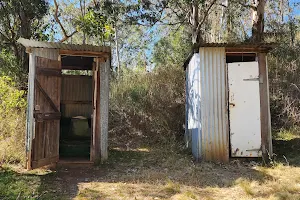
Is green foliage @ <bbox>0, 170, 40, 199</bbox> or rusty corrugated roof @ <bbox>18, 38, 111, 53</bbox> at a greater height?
rusty corrugated roof @ <bbox>18, 38, 111, 53</bbox>

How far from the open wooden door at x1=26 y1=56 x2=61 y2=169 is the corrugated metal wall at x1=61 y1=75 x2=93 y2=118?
7.60ft

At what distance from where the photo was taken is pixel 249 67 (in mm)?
6012

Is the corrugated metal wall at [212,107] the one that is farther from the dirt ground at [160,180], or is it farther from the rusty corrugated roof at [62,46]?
the rusty corrugated roof at [62,46]

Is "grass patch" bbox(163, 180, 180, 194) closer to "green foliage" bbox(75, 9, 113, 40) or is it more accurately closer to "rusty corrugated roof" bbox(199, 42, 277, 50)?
"rusty corrugated roof" bbox(199, 42, 277, 50)

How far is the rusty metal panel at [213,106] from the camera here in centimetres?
590

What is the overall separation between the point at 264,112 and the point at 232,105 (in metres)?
0.75

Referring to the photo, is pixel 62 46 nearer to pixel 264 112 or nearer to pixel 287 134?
pixel 264 112

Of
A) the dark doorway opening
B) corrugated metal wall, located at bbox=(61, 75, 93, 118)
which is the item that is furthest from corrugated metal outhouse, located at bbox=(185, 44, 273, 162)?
corrugated metal wall, located at bbox=(61, 75, 93, 118)

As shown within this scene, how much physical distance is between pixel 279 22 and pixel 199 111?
23.1 ft

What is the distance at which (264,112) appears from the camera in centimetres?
594

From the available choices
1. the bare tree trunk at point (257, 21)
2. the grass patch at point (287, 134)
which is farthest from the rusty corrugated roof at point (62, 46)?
the grass patch at point (287, 134)

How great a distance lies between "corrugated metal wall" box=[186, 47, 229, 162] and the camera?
5902 millimetres

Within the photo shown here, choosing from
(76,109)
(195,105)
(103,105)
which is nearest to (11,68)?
(76,109)

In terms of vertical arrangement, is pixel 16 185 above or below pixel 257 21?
below
